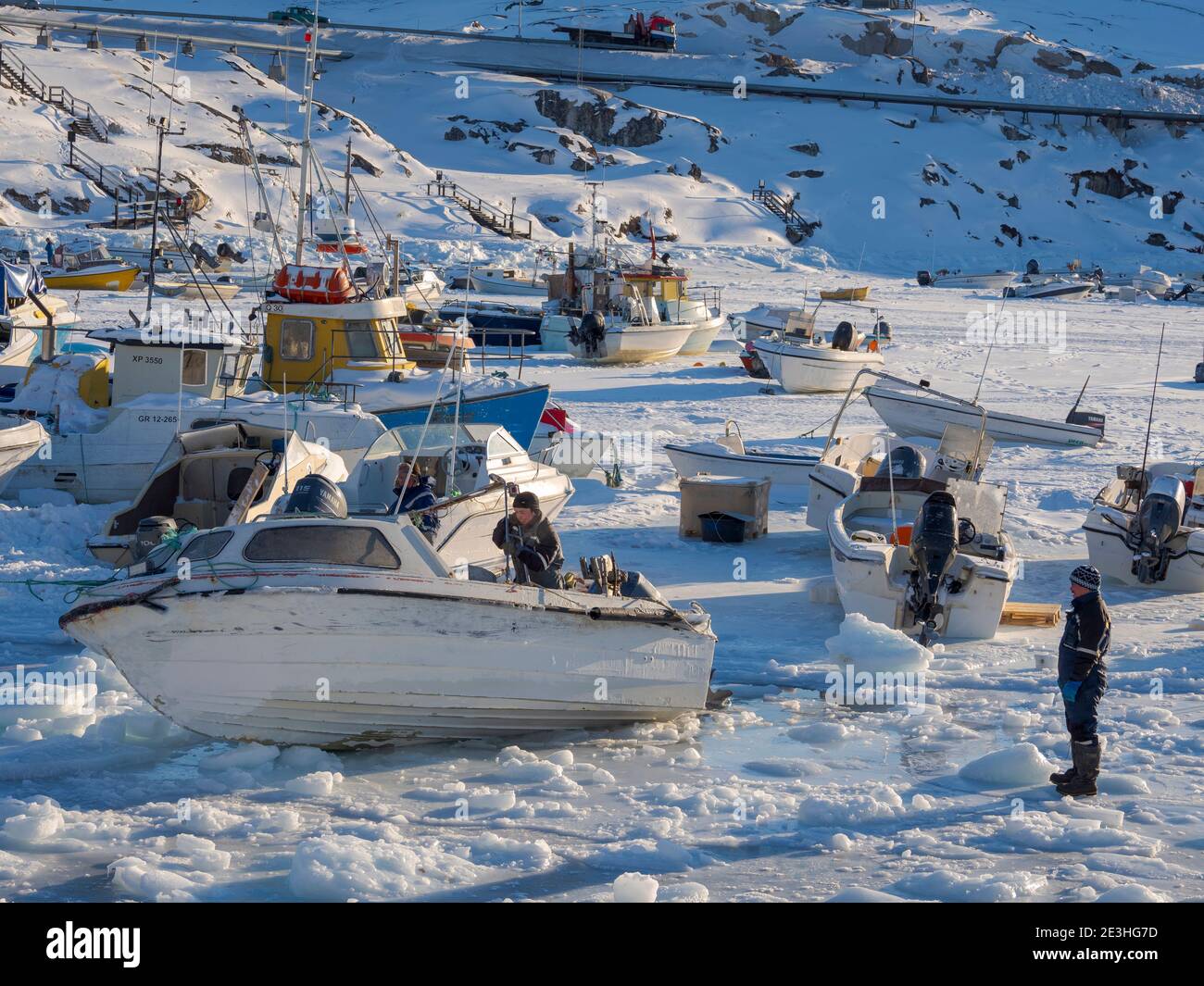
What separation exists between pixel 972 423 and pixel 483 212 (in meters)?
39.3

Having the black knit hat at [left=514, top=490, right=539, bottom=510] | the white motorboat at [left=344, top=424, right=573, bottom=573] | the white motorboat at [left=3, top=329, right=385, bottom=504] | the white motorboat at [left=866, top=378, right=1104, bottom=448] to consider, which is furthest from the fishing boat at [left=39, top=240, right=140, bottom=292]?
the black knit hat at [left=514, top=490, right=539, bottom=510]

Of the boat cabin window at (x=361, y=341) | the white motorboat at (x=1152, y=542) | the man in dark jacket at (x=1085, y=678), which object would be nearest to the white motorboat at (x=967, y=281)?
the boat cabin window at (x=361, y=341)

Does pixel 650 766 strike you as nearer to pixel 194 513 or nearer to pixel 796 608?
pixel 796 608

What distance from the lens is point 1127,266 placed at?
70125mm

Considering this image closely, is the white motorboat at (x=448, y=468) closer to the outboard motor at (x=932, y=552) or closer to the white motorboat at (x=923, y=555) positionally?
the white motorboat at (x=923, y=555)

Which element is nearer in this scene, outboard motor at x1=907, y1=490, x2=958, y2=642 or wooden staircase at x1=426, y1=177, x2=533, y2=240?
outboard motor at x1=907, y1=490, x2=958, y2=642

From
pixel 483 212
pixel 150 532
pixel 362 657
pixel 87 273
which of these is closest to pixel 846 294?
pixel 483 212

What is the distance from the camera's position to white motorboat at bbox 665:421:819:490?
1767 centimetres

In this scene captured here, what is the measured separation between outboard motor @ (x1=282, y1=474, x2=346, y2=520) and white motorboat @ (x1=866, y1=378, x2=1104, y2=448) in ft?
43.6

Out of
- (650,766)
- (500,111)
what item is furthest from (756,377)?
(500,111)

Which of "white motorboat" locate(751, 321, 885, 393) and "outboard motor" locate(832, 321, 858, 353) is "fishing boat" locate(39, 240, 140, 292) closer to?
"white motorboat" locate(751, 321, 885, 393)

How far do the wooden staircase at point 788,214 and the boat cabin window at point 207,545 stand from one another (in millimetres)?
58232

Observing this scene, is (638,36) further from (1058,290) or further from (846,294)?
(846,294)

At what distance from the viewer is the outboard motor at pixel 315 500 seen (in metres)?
9.52
